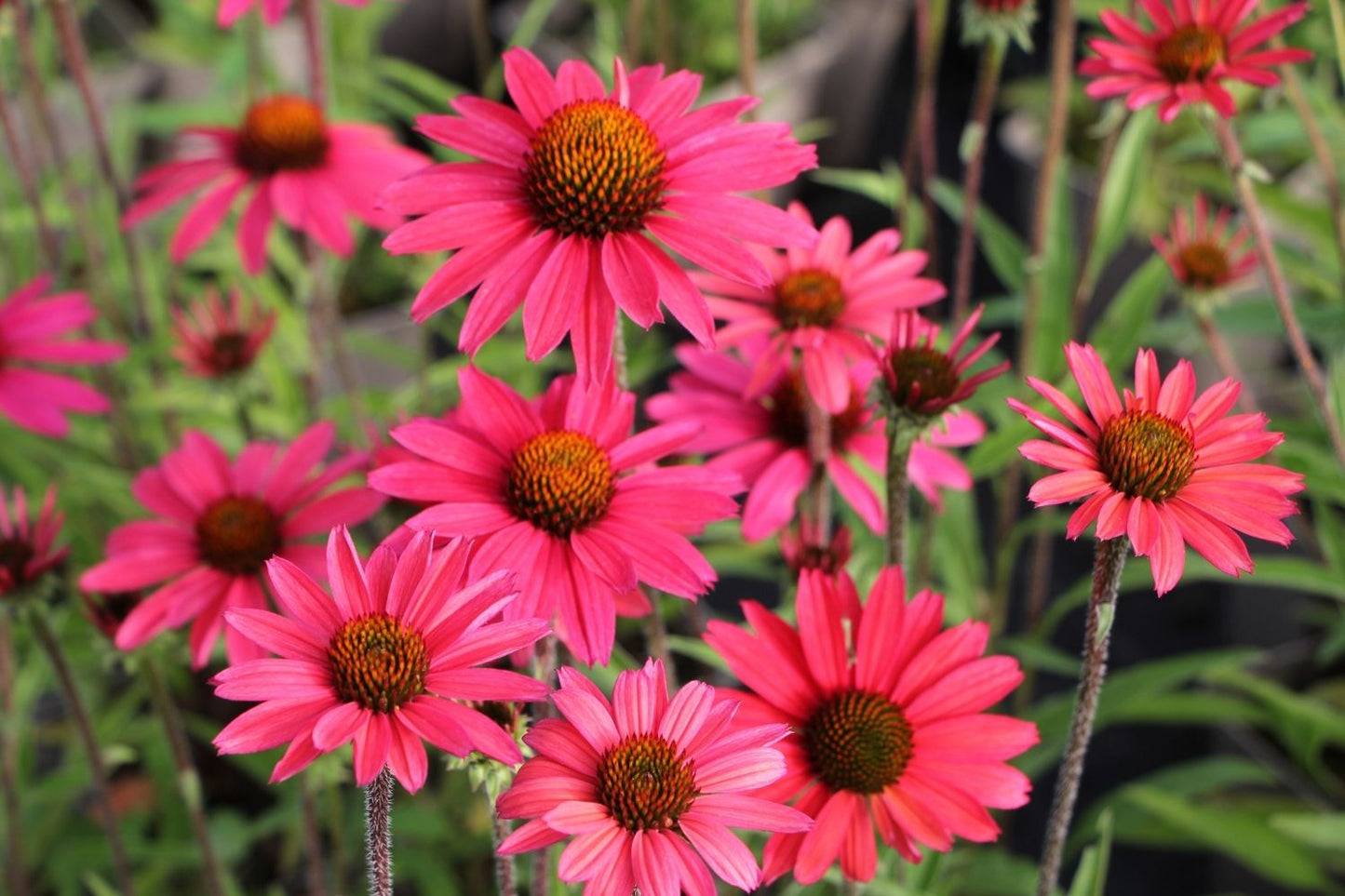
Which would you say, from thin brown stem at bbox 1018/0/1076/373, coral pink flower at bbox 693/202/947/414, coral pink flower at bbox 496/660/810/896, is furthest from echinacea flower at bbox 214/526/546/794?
thin brown stem at bbox 1018/0/1076/373

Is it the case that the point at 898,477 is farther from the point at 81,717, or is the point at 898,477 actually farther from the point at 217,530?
the point at 81,717

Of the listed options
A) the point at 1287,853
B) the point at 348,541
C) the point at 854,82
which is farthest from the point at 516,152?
the point at 854,82

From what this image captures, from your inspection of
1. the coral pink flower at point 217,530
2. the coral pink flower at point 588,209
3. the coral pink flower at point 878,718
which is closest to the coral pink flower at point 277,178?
the coral pink flower at point 217,530

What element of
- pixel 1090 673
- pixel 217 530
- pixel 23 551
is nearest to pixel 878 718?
pixel 1090 673

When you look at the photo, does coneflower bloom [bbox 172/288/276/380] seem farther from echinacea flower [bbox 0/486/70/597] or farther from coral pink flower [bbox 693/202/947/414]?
coral pink flower [bbox 693/202/947/414]

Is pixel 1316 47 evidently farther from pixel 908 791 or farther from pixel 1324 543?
pixel 908 791

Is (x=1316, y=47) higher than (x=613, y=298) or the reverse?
higher
